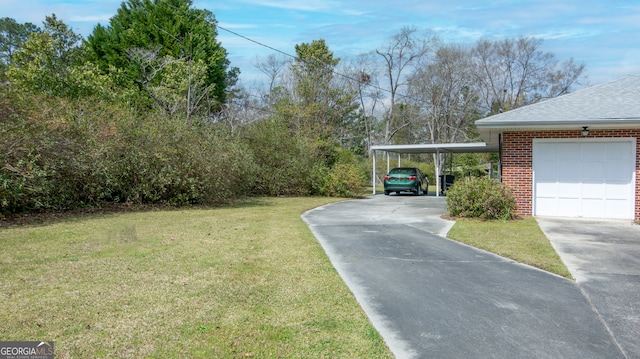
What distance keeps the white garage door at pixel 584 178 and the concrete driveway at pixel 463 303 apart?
5.19 meters

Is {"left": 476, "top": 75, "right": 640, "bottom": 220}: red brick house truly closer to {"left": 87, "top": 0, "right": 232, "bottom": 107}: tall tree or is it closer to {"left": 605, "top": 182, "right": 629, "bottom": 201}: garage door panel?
{"left": 605, "top": 182, "right": 629, "bottom": 201}: garage door panel

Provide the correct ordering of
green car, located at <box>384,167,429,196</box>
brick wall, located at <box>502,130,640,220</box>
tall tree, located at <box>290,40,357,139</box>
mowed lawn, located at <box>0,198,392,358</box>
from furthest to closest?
tall tree, located at <box>290,40,357,139</box> < green car, located at <box>384,167,429,196</box> < brick wall, located at <box>502,130,640,220</box> < mowed lawn, located at <box>0,198,392,358</box>

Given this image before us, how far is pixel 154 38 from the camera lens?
2861 centimetres

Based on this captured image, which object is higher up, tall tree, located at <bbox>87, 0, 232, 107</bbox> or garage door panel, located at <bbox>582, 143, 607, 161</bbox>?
tall tree, located at <bbox>87, 0, 232, 107</bbox>

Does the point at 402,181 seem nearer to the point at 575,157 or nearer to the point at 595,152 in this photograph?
the point at 575,157

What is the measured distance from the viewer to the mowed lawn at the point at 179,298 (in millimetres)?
3695

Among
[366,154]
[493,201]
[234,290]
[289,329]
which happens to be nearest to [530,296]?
[289,329]

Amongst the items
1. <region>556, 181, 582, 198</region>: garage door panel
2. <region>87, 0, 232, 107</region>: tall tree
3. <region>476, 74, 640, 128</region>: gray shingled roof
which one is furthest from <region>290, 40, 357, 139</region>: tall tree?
<region>556, 181, 582, 198</region>: garage door panel

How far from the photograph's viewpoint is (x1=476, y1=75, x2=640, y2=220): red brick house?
1126 cm

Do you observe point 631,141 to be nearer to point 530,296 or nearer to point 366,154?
point 530,296

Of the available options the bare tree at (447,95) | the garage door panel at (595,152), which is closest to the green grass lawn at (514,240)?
the garage door panel at (595,152)

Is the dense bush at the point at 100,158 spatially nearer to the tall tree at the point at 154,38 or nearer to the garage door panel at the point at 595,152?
the garage door panel at the point at 595,152

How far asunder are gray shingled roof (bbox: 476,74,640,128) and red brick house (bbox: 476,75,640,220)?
0.07 ft

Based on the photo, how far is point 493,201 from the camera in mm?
11250
